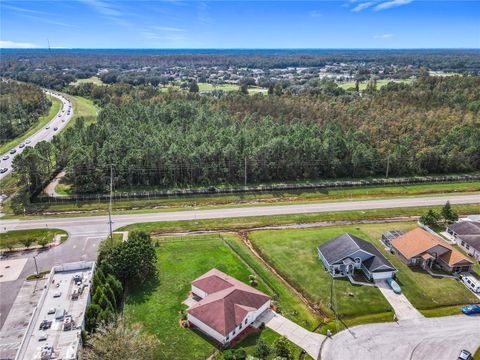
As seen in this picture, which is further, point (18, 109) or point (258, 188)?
point (18, 109)

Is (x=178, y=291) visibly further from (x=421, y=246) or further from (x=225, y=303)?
(x=421, y=246)

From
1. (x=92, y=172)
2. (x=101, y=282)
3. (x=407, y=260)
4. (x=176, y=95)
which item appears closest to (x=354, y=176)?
(x=407, y=260)

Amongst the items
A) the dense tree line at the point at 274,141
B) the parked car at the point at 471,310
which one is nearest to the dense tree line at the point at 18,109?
the dense tree line at the point at 274,141

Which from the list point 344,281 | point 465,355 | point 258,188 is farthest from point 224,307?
point 258,188

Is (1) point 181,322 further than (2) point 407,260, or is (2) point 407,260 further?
(2) point 407,260

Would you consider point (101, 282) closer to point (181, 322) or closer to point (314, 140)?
point (181, 322)

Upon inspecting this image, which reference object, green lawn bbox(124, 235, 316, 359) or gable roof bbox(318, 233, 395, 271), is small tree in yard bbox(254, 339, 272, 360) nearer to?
green lawn bbox(124, 235, 316, 359)

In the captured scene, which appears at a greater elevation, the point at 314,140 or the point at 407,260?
the point at 314,140
